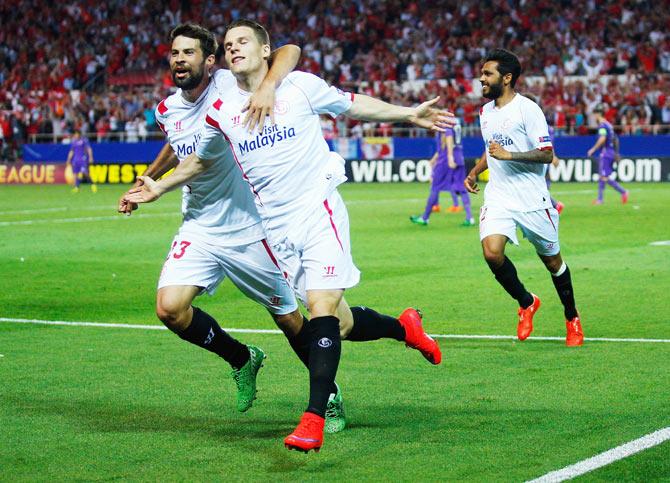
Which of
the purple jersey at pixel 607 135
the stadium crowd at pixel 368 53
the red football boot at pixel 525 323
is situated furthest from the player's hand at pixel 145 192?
the stadium crowd at pixel 368 53

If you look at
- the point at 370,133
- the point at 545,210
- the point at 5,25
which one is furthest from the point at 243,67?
the point at 5,25

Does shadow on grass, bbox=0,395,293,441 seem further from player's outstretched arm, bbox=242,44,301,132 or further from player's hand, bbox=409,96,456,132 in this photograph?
player's hand, bbox=409,96,456,132

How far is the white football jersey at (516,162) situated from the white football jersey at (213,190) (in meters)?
3.20

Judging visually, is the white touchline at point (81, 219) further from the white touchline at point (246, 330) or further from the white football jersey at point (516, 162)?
the white football jersey at point (516, 162)

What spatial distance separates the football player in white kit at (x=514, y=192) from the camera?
9688mm

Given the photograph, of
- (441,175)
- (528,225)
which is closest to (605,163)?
(441,175)

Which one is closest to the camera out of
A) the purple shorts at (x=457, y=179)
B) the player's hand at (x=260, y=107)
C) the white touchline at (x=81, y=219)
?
the player's hand at (x=260, y=107)

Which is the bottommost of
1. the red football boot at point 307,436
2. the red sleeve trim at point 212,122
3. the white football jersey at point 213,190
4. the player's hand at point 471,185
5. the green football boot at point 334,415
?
the green football boot at point 334,415

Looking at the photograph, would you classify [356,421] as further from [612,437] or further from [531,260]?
[531,260]

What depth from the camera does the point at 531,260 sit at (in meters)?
15.9

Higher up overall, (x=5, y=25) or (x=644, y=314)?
(x=5, y=25)

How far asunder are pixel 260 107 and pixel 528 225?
4071 mm

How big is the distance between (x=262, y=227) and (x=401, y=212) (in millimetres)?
18386

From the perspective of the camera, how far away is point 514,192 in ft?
32.2
